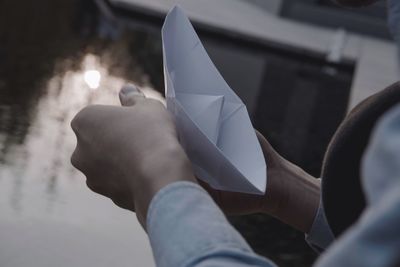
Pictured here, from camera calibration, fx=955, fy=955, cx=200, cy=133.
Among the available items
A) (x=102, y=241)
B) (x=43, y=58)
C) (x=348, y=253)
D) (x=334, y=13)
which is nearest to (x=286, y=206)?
(x=348, y=253)

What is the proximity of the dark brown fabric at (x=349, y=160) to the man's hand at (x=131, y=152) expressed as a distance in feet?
0.94

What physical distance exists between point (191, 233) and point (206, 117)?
45cm

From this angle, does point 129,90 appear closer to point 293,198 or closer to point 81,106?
point 293,198

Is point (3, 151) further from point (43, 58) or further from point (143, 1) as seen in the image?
point (143, 1)

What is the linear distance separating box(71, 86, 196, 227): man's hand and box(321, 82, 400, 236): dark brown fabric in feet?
0.94

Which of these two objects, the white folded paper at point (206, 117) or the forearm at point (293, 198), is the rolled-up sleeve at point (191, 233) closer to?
the white folded paper at point (206, 117)

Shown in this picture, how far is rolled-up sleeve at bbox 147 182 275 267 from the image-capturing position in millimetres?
915

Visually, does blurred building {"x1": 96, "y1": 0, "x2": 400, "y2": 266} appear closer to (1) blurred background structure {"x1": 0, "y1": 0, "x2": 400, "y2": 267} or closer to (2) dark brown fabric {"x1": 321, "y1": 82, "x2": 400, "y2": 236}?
(1) blurred background structure {"x1": 0, "y1": 0, "x2": 400, "y2": 267}

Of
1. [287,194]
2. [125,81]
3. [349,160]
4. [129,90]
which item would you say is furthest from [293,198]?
[125,81]

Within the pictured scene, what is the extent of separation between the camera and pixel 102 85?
22.0 ft

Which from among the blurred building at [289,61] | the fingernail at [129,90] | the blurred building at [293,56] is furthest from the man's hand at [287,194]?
the blurred building at [293,56]

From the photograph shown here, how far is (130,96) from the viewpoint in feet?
4.36

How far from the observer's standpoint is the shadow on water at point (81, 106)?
154 inches

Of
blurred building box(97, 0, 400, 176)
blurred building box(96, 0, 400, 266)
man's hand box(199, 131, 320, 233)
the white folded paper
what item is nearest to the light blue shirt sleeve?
the white folded paper
